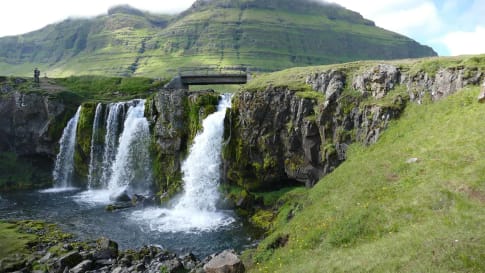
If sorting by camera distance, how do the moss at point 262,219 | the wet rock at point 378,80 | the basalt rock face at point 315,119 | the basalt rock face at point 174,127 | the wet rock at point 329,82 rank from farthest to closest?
1. the basalt rock face at point 174,127
2. the wet rock at point 329,82
3. the moss at point 262,219
4. the wet rock at point 378,80
5. the basalt rock face at point 315,119

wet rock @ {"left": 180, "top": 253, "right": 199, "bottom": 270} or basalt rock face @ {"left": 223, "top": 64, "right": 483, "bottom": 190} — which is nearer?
wet rock @ {"left": 180, "top": 253, "right": 199, "bottom": 270}

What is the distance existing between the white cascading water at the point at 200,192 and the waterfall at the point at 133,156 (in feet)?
31.7

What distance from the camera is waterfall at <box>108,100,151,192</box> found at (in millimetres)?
59562

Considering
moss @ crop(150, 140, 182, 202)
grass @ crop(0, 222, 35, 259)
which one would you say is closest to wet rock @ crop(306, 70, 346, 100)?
moss @ crop(150, 140, 182, 202)

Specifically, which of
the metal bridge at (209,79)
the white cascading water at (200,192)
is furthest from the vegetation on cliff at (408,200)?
the metal bridge at (209,79)

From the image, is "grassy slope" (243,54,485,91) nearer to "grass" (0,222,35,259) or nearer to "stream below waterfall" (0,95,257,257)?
"stream below waterfall" (0,95,257,257)

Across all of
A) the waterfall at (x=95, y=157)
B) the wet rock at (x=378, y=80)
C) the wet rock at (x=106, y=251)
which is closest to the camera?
the wet rock at (x=106, y=251)

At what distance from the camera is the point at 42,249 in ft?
115

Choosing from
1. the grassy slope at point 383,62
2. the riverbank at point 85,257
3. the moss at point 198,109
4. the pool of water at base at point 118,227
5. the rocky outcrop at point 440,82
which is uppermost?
the grassy slope at point 383,62

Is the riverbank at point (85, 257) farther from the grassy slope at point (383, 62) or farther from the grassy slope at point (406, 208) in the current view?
the grassy slope at point (383, 62)

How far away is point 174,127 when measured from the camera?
182 feet

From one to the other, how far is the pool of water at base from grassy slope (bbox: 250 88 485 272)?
9415 millimetres

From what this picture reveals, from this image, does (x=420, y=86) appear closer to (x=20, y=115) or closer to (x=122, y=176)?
(x=122, y=176)

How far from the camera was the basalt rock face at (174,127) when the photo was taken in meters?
54.5
